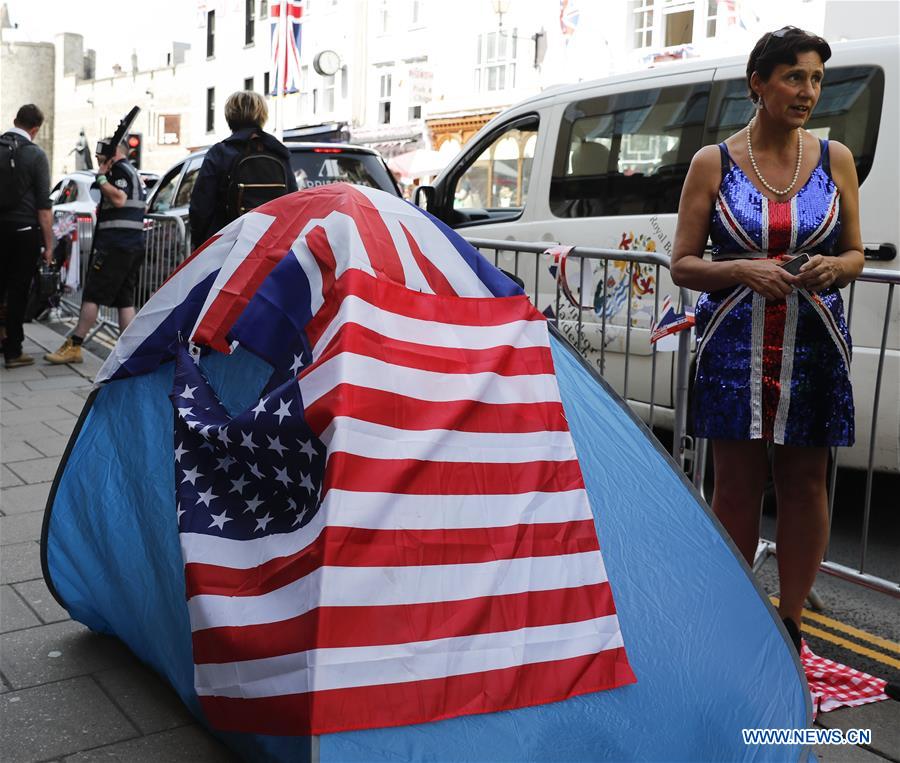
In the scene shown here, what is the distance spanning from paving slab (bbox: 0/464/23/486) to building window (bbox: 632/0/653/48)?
1774cm

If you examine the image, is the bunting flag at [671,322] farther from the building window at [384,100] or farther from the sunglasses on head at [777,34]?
the building window at [384,100]

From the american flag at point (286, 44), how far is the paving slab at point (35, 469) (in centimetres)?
1663

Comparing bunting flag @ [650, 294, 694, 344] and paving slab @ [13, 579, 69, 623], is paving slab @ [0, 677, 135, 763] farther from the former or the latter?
bunting flag @ [650, 294, 694, 344]

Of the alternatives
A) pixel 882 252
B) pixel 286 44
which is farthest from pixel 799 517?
pixel 286 44

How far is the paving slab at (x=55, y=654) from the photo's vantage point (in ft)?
10.4

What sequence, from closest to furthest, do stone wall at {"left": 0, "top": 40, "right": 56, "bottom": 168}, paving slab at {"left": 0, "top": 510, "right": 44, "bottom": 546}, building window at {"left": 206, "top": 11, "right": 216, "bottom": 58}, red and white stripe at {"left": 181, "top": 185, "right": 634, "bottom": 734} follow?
red and white stripe at {"left": 181, "top": 185, "right": 634, "bottom": 734} < paving slab at {"left": 0, "top": 510, "right": 44, "bottom": 546} < building window at {"left": 206, "top": 11, "right": 216, "bottom": 58} < stone wall at {"left": 0, "top": 40, "right": 56, "bottom": 168}

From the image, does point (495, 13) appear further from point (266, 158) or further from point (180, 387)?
point (180, 387)

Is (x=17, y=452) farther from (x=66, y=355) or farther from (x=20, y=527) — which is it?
(x=66, y=355)

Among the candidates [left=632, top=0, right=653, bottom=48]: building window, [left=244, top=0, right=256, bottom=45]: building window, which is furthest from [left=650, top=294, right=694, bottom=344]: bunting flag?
[left=244, top=0, right=256, bottom=45]: building window

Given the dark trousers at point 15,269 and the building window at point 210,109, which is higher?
the building window at point 210,109

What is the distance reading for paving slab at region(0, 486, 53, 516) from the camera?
4.80 m

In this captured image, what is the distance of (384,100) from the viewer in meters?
28.8

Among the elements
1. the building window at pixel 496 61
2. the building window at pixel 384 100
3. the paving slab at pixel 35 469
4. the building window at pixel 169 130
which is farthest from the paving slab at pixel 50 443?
the building window at pixel 169 130

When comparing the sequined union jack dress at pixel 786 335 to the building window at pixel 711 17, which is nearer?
the sequined union jack dress at pixel 786 335
